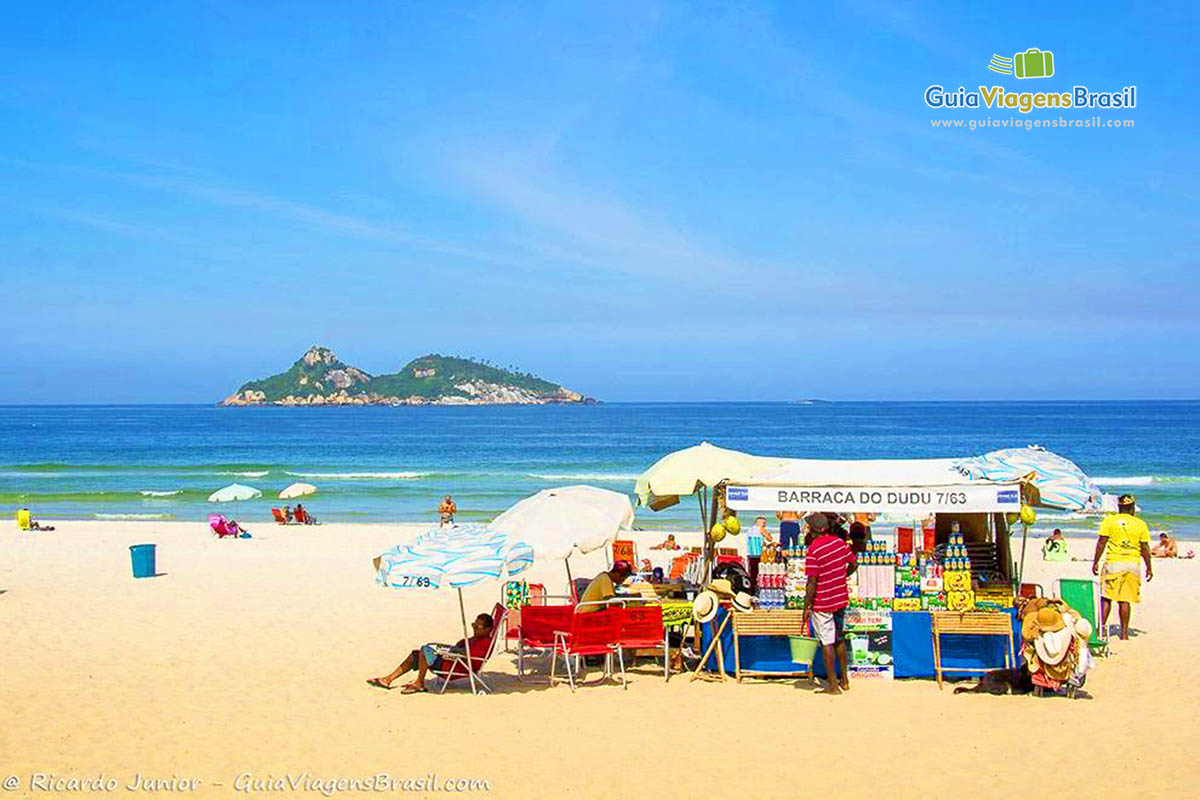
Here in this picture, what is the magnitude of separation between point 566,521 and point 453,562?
1.58 metres

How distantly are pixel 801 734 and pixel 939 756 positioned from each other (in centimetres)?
98

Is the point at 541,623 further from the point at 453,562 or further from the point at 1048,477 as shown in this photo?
the point at 1048,477

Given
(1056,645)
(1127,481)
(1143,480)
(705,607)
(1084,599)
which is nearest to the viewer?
(1056,645)

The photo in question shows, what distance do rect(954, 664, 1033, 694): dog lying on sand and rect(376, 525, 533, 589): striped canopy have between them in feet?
12.3

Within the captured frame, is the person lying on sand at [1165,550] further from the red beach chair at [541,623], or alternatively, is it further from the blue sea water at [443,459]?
the red beach chair at [541,623]

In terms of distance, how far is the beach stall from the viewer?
9211mm

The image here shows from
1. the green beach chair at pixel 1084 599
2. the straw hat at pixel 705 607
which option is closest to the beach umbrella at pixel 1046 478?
the green beach chair at pixel 1084 599

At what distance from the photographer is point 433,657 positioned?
919 cm

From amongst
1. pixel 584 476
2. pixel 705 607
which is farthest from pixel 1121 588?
pixel 584 476

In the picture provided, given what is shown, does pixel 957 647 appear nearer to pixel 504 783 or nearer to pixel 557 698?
pixel 557 698

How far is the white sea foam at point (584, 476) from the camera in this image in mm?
44406

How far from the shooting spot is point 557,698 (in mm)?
9047

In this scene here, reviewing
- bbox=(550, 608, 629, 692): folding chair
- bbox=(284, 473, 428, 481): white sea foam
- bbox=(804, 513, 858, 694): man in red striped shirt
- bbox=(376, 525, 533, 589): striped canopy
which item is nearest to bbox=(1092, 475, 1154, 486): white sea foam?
bbox=(284, 473, 428, 481): white sea foam

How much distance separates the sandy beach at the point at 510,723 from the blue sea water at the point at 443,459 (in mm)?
17887
